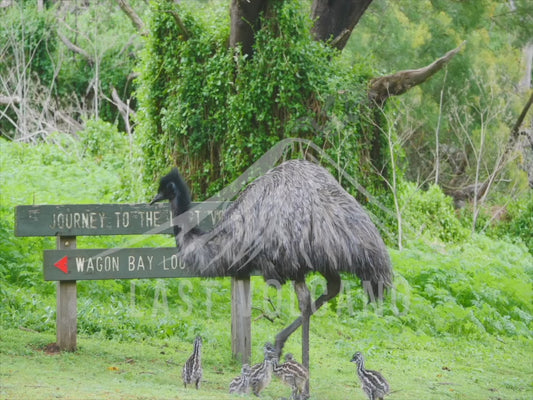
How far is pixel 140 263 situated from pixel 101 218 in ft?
2.00

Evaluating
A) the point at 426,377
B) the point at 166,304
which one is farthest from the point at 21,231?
the point at 426,377

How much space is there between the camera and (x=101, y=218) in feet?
28.1

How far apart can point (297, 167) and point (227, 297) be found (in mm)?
3954

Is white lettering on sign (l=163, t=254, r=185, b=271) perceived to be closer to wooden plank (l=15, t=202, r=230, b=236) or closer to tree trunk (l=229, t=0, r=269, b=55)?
wooden plank (l=15, t=202, r=230, b=236)

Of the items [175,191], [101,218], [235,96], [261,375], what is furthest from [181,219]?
[235,96]

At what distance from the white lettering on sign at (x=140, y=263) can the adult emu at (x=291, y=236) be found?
92cm

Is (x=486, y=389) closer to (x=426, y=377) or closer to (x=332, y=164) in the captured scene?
(x=426, y=377)

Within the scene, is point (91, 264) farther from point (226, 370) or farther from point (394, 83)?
point (394, 83)

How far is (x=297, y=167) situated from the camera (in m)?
7.56

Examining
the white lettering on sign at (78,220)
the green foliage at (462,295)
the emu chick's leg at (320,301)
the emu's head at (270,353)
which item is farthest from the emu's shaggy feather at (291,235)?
the green foliage at (462,295)

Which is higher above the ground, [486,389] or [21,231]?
[21,231]

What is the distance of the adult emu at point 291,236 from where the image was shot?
23.3 ft

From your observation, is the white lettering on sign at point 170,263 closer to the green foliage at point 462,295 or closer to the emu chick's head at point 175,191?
the emu chick's head at point 175,191

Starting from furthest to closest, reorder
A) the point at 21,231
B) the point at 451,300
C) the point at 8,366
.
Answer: the point at 451,300 → the point at 21,231 → the point at 8,366
